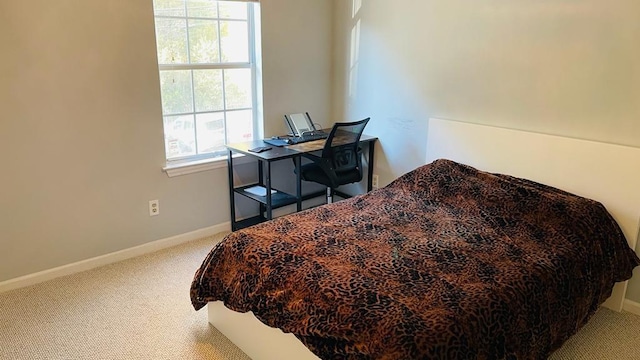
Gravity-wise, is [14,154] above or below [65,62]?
below

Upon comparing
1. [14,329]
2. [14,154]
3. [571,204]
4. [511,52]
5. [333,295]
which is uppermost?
[511,52]

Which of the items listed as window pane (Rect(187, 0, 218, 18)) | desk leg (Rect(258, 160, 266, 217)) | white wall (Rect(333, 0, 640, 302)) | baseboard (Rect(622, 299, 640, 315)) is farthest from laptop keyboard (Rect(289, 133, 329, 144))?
baseboard (Rect(622, 299, 640, 315))

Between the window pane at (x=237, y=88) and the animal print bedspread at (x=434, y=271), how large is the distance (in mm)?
1377

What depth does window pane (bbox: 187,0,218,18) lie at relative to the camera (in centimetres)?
322

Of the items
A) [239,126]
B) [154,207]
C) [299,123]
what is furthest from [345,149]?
[154,207]

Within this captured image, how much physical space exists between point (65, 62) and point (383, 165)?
2.41m

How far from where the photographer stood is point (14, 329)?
2.42 m

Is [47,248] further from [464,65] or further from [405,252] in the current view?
[464,65]

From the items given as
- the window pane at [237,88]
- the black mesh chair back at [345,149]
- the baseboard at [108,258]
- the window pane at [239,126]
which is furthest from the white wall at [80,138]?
the black mesh chair back at [345,149]

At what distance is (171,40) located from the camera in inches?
126

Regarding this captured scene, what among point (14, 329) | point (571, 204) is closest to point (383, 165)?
point (571, 204)

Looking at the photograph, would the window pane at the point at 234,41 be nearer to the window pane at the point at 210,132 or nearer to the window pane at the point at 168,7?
the window pane at the point at 168,7

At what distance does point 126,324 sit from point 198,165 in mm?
1282

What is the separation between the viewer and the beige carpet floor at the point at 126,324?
2.28m
